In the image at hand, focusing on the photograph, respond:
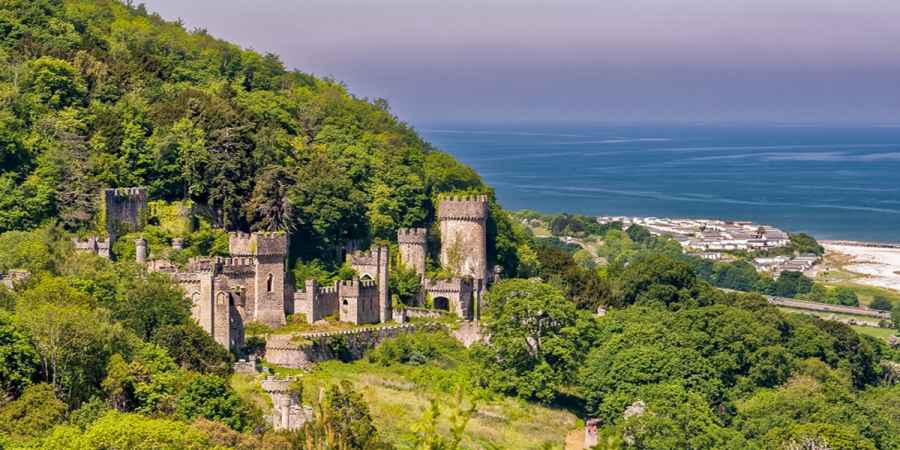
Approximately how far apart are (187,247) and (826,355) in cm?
2602

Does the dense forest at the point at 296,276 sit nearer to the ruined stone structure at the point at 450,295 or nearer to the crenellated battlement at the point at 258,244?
the crenellated battlement at the point at 258,244

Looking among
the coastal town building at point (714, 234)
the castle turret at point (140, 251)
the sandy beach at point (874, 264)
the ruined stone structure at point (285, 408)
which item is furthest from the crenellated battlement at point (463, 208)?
the coastal town building at point (714, 234)

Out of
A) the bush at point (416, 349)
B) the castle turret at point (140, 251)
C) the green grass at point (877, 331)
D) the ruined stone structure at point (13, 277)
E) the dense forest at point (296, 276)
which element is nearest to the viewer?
Result: the dense forest at point (296, 276)

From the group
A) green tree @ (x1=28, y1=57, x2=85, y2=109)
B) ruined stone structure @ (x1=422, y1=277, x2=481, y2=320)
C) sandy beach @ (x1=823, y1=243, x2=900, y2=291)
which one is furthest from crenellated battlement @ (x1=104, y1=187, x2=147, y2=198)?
sandy beach @ (x1=823, y1=243, x2=900, y2=291)

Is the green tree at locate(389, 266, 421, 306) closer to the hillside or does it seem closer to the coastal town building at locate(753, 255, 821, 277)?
the hillside

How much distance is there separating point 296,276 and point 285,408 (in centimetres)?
1262

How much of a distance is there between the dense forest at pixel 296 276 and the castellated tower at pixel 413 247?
1.41 m

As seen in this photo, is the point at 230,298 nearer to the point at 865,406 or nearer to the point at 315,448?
the point at 865,406

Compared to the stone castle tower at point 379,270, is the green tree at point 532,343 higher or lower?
lower

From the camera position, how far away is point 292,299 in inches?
1911

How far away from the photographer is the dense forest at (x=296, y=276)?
3728 cm

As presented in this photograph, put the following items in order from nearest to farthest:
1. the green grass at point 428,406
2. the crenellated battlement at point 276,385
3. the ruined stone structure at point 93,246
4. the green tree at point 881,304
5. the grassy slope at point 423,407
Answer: the crenellated battlement at point 276,385
the grassy slope at point 423,407
the green grass at point 428,406
the ruined stone structure at point 93,246
the green tree at point 881,304

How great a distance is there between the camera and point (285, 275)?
48812 millimetres

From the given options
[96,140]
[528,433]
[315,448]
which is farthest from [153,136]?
[315,448]
